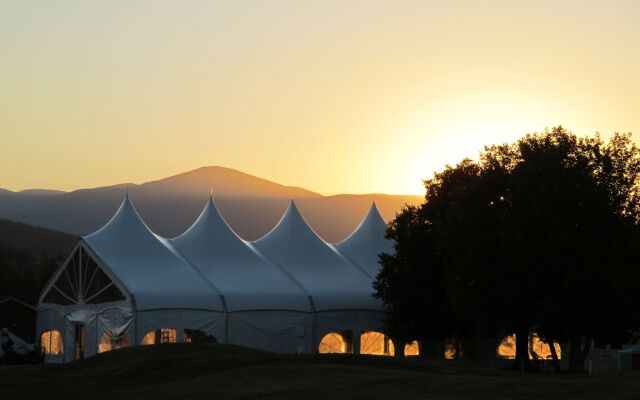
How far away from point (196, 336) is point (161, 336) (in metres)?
A: 1.51

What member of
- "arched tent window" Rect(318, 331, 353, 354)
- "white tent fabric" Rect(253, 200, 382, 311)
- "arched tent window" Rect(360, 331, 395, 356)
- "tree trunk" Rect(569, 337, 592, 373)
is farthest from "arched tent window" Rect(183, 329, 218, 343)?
"tree trunk" Rect(569, 337, 592, 373)

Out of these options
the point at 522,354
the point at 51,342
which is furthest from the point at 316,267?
the point at 522,354

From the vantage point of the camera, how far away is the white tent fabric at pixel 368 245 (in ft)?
196

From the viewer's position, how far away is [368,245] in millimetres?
60938

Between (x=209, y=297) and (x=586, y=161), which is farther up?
(x=586, y=161)

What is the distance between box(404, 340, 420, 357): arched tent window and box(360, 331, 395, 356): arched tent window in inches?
52.8

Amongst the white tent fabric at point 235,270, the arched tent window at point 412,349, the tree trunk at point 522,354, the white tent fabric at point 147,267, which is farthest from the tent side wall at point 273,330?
the tree trunk at point 522,354

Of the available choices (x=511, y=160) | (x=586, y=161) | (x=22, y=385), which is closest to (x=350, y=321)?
(x=511, y=160)

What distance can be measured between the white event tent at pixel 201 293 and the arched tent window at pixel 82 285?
4 cm

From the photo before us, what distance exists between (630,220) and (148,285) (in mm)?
20261

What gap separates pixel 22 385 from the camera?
35.8 meters

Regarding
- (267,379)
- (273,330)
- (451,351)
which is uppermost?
(273,330)

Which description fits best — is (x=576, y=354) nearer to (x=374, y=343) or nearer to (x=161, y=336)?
(x=374, y=343)

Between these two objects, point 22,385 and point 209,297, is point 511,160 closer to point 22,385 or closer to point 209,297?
point 209,297
